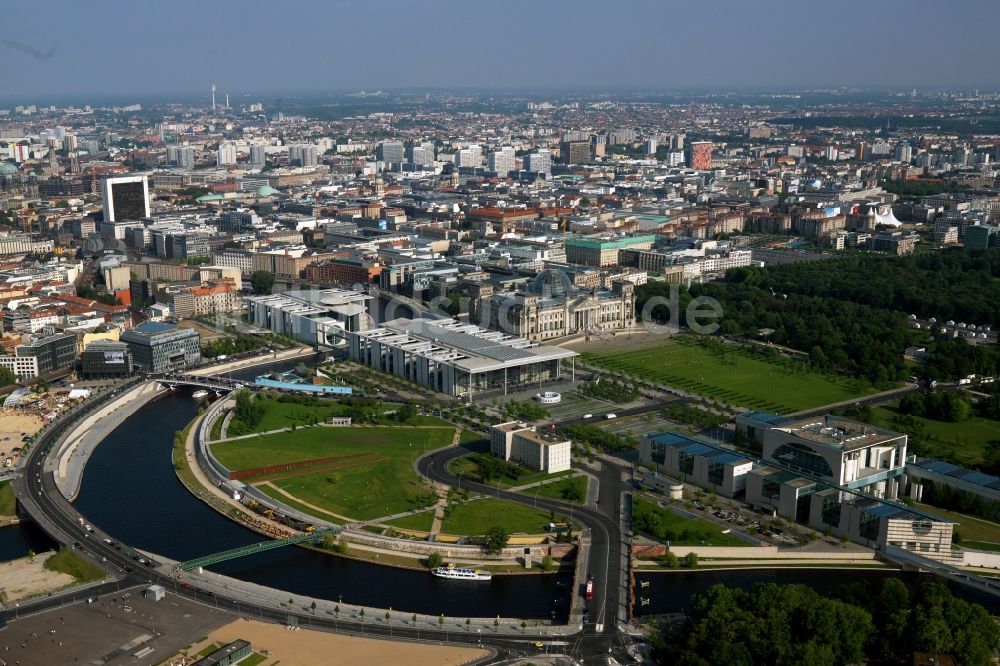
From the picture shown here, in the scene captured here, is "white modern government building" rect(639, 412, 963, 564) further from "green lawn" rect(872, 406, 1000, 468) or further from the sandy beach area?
the sandy beach area

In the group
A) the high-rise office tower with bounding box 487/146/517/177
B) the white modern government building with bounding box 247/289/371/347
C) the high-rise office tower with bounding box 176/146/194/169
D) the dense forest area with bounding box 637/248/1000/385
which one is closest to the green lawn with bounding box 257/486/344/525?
the white modern government building with bounding box 247/289/371/347

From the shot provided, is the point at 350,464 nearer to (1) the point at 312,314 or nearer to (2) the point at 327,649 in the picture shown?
(2) the point at 327,649

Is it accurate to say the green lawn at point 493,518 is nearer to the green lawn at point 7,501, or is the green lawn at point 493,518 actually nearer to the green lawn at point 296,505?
the green lawn at point 296,505

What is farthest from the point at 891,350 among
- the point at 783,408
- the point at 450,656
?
the point at 450,656

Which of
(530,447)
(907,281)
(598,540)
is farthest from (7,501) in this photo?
(907,281)

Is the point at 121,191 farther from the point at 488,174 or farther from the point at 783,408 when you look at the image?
the point at 783,408

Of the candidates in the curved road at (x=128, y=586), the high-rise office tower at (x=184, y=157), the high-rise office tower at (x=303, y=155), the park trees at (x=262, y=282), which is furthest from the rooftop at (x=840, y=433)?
the high-rise office tower at (x=184, y=157)

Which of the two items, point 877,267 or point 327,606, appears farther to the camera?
point 877,267
